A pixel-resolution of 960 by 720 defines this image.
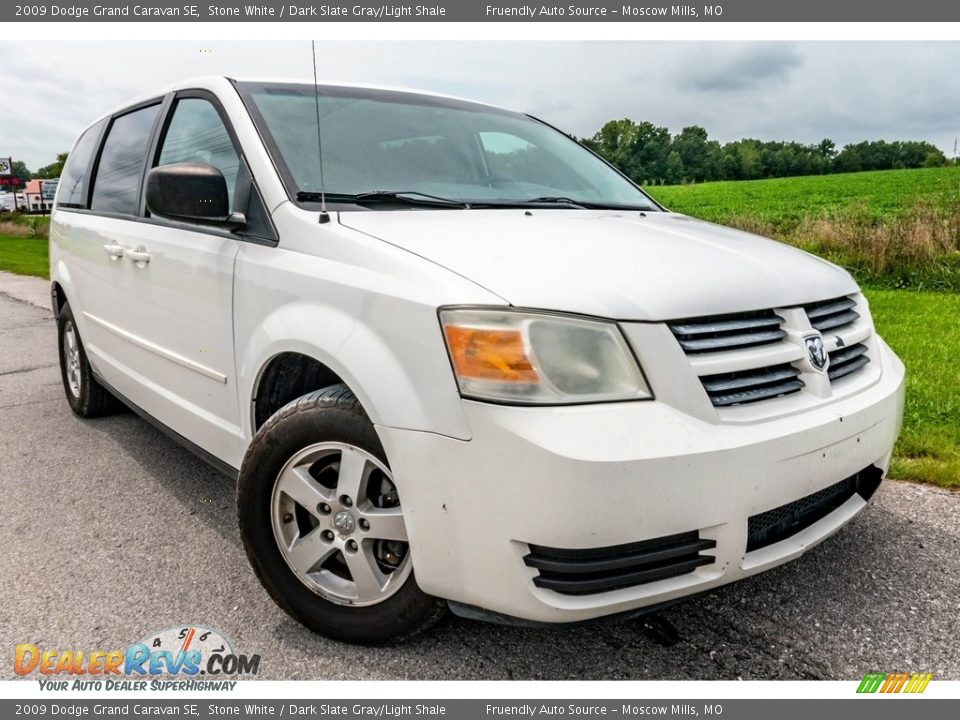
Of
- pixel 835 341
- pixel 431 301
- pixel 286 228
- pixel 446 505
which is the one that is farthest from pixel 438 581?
pixel 835 341

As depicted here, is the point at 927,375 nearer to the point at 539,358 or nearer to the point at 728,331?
the point at 728,331

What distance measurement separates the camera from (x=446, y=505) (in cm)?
184

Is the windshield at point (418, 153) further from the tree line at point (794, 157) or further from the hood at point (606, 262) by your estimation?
the tree line at point (794, 157)

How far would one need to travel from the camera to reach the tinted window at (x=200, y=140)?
270 centimetres

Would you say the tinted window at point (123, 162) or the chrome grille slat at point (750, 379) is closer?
the chrome grille slat at point (750, 379)

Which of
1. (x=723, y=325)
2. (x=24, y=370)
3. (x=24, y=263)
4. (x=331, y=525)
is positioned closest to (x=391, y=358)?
(x=331, y=525)

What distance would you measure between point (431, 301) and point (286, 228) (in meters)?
0.73

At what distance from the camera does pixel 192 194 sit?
2416mm

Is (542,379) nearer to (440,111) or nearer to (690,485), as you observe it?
(690,485)

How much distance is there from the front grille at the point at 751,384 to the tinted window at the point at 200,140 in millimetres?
1707

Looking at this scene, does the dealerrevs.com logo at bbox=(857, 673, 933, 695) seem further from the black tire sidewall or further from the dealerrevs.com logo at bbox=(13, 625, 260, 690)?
the black tire sidewall

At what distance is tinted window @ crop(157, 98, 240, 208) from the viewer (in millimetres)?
A: 2699

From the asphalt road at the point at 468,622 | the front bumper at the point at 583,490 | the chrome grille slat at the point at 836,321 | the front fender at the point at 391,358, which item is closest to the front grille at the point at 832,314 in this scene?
the chrome grille slat at the point at 836,321

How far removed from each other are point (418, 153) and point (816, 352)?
1588 mm
